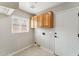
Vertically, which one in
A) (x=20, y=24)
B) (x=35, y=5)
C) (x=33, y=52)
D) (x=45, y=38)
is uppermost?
(x=35, y=5)

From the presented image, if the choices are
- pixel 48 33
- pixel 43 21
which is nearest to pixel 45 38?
pixel 48 33

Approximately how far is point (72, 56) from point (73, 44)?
0.53 feet

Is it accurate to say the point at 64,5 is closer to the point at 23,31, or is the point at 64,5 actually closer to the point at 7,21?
the point at 23,31

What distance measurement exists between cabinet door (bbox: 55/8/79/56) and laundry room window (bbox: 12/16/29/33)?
17.2 inches

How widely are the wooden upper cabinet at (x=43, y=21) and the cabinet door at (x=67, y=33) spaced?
4.1 inches

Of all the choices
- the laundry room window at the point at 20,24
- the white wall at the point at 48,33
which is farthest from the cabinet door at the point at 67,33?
the laundry room window at the point at 20,24

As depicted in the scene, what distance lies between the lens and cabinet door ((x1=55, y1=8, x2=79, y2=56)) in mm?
1102

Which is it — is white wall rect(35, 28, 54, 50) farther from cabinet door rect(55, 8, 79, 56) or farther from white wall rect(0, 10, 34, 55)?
white wall rect(0, 10, 34, 55)

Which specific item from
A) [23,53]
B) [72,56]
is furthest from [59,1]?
[23,53]

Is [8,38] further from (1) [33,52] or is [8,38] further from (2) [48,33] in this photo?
(2) [48,33]

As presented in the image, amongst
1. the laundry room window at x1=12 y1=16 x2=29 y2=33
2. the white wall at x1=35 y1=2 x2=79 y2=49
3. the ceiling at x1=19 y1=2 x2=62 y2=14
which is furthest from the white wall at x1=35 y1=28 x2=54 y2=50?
the ceiling at x1=19 y1=2 x2=62 y2=14

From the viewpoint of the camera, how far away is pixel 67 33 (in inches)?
45.7

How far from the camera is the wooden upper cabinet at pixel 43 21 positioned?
116 centimetres

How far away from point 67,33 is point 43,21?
38cm
